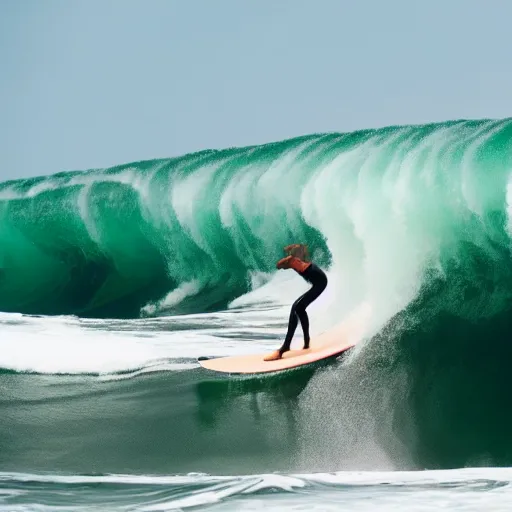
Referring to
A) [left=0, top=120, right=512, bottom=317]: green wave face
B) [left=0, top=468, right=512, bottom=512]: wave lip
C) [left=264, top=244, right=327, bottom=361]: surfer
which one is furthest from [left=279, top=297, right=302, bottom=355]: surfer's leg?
[left=0, top=468, right=512, bottom=512]: wave lip

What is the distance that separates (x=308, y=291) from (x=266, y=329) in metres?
0.23

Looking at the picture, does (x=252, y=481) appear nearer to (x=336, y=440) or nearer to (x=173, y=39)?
(x=336, y=440)

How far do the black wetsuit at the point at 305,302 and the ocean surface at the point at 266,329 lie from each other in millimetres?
54

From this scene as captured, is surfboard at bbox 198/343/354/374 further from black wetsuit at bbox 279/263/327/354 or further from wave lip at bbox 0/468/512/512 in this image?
wave lip at bbox 0/468/512/512

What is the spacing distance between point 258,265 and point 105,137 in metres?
0.96

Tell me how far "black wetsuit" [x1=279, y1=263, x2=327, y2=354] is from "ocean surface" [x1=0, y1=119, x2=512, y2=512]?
0.18 feet

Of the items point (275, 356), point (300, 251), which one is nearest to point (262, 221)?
point (300, 251)

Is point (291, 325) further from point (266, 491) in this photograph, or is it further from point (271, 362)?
point (266, 491)

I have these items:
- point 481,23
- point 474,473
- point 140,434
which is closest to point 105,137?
point 140,434

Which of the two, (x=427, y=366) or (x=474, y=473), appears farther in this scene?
(x=427, y=366)

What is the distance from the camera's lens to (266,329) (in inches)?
116

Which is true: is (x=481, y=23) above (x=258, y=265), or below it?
above

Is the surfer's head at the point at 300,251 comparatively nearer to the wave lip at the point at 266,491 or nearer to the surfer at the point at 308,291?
the surfer at the point at 308,291

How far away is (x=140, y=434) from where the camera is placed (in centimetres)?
267
